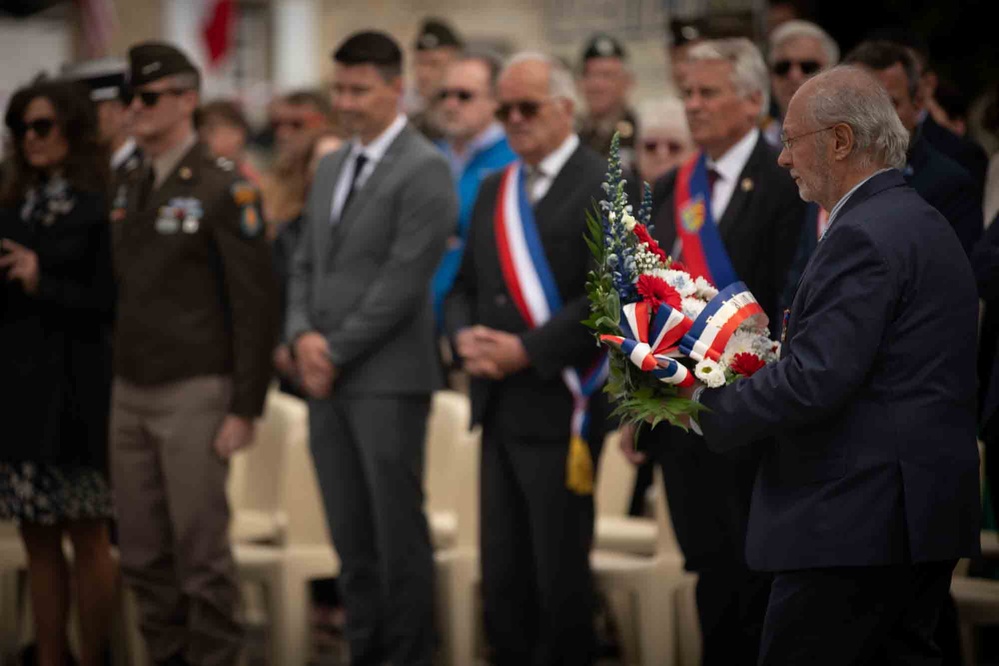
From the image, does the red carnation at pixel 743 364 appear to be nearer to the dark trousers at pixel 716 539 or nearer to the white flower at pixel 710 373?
the white flower at pixel 710 373

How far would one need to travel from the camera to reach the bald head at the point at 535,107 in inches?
222

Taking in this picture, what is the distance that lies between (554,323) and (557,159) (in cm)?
61

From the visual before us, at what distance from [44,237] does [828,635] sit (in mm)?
3368

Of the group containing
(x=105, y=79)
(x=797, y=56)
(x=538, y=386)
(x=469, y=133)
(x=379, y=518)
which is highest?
(x=105, y=79)

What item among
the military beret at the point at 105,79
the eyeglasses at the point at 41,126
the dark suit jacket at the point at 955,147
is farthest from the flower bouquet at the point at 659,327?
the military beret at the point at 105,79

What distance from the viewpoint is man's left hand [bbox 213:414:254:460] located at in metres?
5.77

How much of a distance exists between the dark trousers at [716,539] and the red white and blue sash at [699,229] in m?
0.50

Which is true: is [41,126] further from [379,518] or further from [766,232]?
[766,232]

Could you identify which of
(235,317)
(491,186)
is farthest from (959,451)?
(235,317)

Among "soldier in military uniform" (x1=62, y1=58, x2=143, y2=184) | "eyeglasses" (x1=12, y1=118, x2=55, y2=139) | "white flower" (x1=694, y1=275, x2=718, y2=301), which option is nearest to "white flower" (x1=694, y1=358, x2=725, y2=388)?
"white flower" (x1=694, y1=275, x2=718, y2=301)

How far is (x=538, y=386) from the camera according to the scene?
5562 mm

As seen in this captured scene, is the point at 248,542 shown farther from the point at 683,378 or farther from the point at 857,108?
the point at 857,108

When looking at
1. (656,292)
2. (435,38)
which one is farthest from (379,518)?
(435,38)

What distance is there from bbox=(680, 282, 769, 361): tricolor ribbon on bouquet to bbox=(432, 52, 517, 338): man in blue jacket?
332 cm
